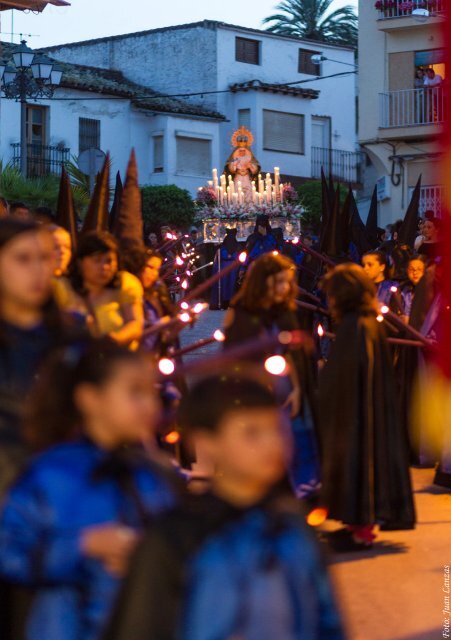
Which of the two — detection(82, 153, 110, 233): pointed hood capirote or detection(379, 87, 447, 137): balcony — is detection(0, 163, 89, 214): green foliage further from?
detection(82, 153, 110, 233): pointed hood capirote

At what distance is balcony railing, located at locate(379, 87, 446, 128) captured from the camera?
36812 millimetres

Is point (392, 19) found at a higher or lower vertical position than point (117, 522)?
higher

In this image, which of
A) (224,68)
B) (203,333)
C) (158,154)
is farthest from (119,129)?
(203,333)

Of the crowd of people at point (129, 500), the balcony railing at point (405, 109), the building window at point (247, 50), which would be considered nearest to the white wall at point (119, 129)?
the building window at point (247, 50)

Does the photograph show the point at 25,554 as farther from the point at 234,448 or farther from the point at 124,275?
the point at 124,275

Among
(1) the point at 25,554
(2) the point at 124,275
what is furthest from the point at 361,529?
(1) the point at 25,554

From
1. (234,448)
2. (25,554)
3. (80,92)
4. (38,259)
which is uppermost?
(80,92)

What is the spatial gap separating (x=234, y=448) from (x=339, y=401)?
200 inches

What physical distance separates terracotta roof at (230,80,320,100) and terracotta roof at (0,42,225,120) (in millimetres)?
1693

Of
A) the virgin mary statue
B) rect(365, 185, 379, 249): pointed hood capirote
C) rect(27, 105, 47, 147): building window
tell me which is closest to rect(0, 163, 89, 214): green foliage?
rect(365, 185, 379, 249): pointed hood capirote

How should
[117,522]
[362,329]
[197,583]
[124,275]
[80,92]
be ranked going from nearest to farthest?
[197,583], [117,522], [124,275], [362,329], [80,92]

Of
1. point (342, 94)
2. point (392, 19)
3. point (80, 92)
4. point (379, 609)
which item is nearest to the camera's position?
point (379, 609)

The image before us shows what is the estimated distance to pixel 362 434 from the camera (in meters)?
7.96

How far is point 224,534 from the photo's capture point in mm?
2916
